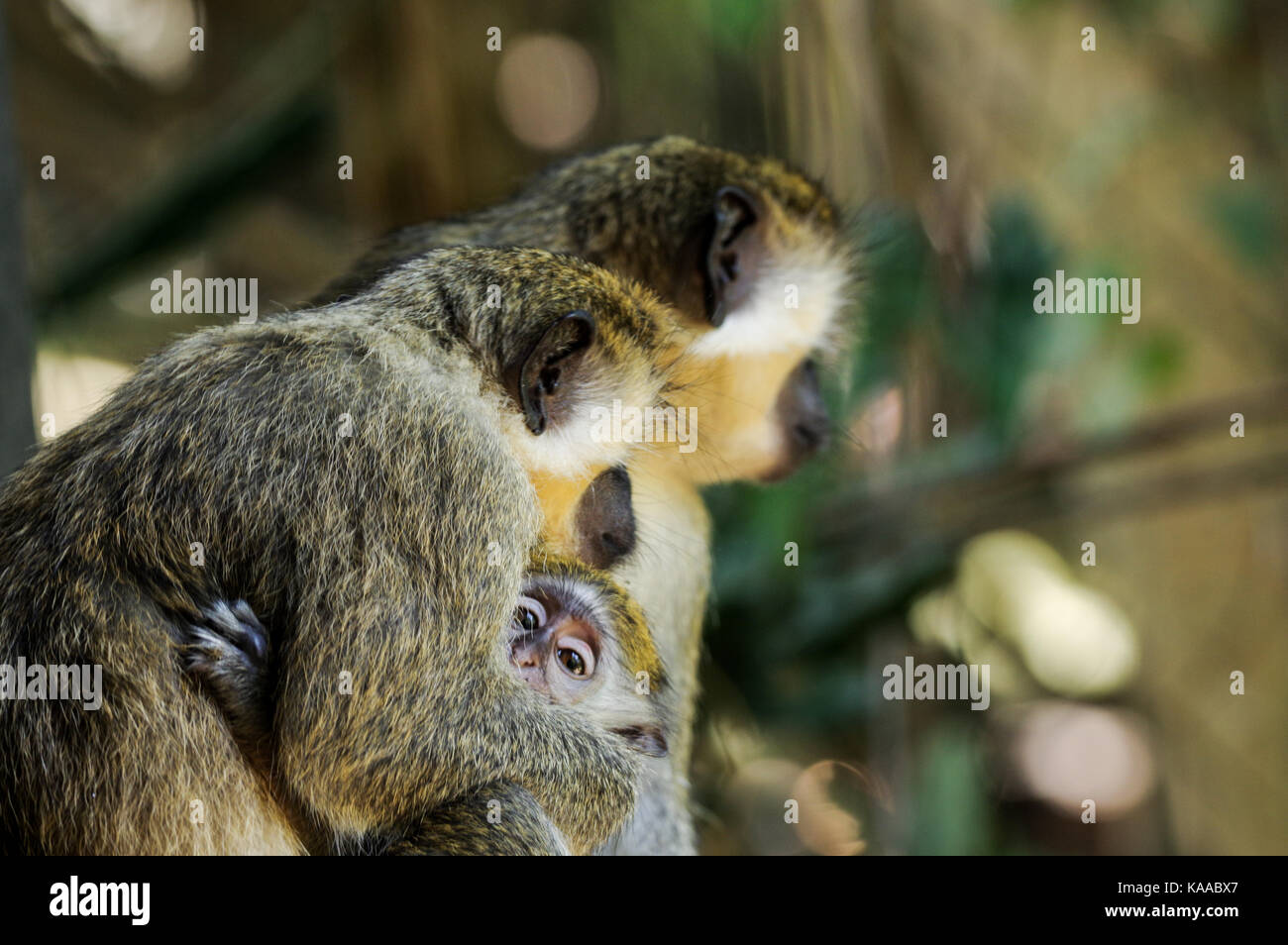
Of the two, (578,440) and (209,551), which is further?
(578,440)

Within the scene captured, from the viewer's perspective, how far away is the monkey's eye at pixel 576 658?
1577mm

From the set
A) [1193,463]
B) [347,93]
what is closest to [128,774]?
[347,93]

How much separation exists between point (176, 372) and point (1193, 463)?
4188mm

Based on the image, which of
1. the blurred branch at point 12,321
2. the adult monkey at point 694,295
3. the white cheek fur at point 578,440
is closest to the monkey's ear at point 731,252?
the adult monkey at point 694,295

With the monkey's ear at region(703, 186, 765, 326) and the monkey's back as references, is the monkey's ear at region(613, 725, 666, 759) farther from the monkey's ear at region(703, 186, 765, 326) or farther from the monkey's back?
the monkey's ear at region(703, 186, 765, 326)

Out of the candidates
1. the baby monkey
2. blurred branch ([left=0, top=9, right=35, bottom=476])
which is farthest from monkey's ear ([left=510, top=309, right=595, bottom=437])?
blurred branch ([left=0, top=9, right=35, bottom=476])

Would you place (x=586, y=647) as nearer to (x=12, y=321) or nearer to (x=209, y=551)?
(x=209, y=551)

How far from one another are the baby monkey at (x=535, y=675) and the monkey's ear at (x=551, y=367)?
0.19m

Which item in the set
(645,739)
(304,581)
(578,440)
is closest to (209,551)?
(304,581)

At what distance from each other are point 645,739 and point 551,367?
0.52 meters

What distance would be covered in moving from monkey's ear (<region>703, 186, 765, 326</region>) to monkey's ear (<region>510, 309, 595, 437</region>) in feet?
1.63

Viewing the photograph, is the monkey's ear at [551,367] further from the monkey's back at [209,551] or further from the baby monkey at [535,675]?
the baby monkey at [535,675]

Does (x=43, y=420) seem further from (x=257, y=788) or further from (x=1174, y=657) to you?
(x=1174, y=657)

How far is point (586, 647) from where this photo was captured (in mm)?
1582
